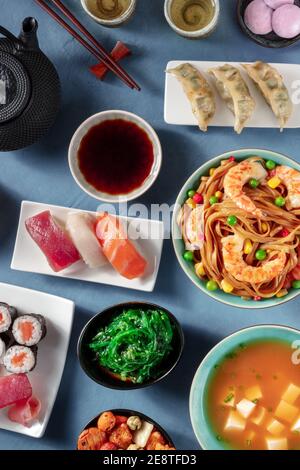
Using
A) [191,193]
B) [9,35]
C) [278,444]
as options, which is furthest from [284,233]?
[9,35]

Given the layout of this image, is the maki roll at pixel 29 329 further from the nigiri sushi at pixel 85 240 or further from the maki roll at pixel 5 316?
the nigiri sushi at pixel 85 240

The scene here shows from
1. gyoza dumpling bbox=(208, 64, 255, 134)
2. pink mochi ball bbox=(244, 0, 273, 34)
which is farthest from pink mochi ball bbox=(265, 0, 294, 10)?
gyoza dumpling bbox=(208, 64, 255, 134)

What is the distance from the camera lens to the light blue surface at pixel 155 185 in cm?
313

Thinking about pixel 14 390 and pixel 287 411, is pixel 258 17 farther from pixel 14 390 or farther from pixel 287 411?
pixel 14 390

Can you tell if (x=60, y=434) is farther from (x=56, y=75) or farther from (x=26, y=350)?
(x=56, y=75)

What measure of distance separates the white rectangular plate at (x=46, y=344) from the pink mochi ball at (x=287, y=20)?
5.35 ft

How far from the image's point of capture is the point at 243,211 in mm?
2896

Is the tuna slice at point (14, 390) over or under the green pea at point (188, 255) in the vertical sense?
under

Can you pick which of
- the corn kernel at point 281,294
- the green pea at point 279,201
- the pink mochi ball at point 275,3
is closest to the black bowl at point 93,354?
the corn kernel at point 281,294

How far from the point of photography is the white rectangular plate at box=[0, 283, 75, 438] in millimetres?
3055

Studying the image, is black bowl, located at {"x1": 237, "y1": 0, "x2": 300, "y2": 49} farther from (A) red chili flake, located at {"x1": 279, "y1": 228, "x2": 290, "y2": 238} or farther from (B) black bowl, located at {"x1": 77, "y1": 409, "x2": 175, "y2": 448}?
(B) black bowl, located at {"x1": 77, "y1": 409, "x2": 175, "y2": 448}

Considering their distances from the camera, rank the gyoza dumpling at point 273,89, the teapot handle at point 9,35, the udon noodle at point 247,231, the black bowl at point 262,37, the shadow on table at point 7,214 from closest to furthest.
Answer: the teapot handle at point 9,35 → the udon noodle at point 247,231 → the gyoza dumpling at point 273,89 → the black bowl at point 262,37 → the shadow on table at point 7,214

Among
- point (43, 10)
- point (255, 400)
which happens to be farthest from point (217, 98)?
point (255, 400)

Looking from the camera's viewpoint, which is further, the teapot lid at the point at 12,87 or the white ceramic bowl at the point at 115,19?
the white ceramic bowl at the point at 115,19
